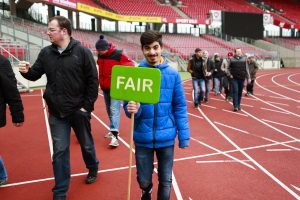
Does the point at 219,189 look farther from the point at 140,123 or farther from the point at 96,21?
the point at 96,21

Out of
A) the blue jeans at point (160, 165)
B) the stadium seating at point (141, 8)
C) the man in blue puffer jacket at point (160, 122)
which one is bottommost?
the blue jeans at point (160, 165)

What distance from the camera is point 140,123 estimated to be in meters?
2.81

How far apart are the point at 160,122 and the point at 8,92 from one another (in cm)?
175

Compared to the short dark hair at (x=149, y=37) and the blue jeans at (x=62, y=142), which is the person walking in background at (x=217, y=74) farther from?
the short dark hair at (x=149, y=37)

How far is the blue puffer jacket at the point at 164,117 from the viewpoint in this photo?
9.07ft

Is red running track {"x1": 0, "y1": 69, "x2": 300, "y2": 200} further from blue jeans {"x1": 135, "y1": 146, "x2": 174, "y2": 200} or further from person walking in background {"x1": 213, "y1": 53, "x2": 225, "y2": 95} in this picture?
person walking in background {"x1": 213, "y1": 53, "x2": 225, "y2": 95}

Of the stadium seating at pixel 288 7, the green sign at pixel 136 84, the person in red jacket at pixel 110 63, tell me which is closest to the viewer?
the green sign at pixel 136 84

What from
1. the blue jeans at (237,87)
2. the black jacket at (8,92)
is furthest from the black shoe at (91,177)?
the blue jeans at (237,87)

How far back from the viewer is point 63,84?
3.19 meters

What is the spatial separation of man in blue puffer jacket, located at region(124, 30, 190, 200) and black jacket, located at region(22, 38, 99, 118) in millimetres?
741

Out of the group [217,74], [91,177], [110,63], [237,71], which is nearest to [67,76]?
[91,177]

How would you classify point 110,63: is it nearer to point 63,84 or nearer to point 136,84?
point 63,84

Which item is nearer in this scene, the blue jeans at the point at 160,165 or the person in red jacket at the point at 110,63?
the blue jeans at the point at 160,165

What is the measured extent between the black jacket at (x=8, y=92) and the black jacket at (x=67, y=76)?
0.19 metres
